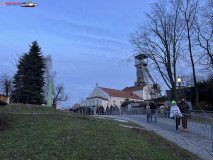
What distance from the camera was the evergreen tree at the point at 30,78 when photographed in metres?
28.0

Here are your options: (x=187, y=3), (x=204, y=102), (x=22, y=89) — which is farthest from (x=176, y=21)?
(x=22, y=89)

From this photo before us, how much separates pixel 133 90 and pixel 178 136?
58.8m

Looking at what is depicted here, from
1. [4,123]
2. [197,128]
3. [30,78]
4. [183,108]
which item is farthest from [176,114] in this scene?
[30,78]

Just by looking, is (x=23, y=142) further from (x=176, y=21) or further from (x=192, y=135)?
(x=176, y=21)

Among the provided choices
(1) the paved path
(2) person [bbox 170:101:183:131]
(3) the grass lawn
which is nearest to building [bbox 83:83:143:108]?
(2) person [bbox 170:101:183:131]

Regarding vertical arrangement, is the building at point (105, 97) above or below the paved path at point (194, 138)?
above

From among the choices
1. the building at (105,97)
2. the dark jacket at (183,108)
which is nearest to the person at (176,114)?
the dark jacket at (183,108)

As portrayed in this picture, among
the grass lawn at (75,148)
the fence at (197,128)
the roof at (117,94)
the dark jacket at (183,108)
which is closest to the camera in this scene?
the grass lawn at (75,148)

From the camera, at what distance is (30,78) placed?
28.6m

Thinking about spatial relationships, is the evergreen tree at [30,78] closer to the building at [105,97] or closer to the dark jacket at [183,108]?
the dark jacket at [183,108]

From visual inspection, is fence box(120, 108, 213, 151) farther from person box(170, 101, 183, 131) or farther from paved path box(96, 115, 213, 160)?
person box(170, 101, 183, 131)

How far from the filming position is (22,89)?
27.6m

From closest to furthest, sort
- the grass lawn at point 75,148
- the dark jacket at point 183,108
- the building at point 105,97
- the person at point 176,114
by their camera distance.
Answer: the grass lawn at point 75,148 → the person at point 176,114 → the dark jacket at point 183,108 → the building at point 105,97

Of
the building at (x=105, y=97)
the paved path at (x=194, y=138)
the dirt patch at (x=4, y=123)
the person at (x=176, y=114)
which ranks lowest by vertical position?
the paved path at (x=194, y=138)
